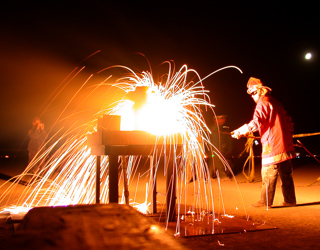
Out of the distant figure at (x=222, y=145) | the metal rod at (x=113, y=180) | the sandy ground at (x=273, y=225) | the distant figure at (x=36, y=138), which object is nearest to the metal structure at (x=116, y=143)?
the metal rod at (x=113, y=180)

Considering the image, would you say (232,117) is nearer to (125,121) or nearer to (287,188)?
(287,188)

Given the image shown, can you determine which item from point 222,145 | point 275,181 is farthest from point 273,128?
point 222,145

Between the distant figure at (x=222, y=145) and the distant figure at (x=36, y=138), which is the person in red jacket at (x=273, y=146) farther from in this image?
the distant figure at (x=36, y=138)

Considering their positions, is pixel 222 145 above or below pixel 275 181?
above

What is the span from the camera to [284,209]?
5.24m

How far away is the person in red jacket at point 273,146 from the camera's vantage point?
5.36 meters

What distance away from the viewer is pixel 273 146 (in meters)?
5.41

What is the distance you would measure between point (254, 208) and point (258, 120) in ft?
4.60

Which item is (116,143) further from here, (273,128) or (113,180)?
(273,128)

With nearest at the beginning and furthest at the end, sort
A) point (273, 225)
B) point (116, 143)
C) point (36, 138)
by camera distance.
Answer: point (116, 143) → point (273, 225) → point (36, 138)

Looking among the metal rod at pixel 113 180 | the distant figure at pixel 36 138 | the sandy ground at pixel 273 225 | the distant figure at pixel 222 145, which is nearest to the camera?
the sandy ground at pixel 273 225

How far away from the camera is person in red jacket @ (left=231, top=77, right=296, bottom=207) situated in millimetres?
5359

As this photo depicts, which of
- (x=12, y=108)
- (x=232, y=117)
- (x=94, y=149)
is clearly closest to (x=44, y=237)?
(x=94, y=149)

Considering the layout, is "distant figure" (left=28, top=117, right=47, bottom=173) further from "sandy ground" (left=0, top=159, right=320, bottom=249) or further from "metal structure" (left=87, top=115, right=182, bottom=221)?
"metal structure" (left=87, top=115, right=182, bottom=221)
